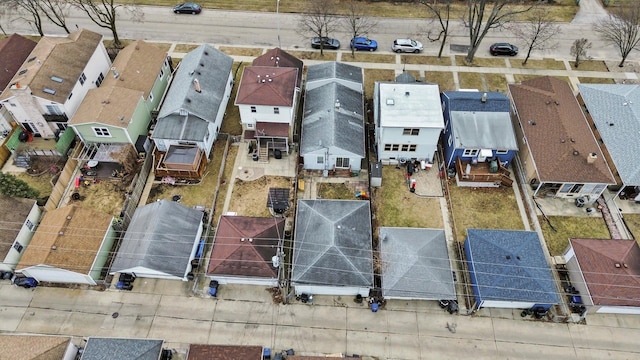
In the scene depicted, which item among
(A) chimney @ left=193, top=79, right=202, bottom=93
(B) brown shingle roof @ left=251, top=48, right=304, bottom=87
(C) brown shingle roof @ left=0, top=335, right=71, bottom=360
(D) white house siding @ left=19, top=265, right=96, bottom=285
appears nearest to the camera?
(C) brown shingle roof @ left=0, top=335, right=71, bottom=360

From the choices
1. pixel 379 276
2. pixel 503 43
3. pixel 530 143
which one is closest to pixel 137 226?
pixel 379 276

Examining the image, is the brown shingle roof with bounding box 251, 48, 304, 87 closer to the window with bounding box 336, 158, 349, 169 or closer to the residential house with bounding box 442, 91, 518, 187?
the window with bounding box 336, 158, 349, 169

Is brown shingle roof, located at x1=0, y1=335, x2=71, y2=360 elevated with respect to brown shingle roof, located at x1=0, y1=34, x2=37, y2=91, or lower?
lower

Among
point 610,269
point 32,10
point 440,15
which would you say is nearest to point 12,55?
point 32,10

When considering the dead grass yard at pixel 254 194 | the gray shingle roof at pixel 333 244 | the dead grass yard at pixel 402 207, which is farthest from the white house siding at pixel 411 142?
the dead grass yard at pixel 254 194

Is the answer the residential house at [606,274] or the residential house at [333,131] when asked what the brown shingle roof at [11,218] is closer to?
the residential house at [333,131]

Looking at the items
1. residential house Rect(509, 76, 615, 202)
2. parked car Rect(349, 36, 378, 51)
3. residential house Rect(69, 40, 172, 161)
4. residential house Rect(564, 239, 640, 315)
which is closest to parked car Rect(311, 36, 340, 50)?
parked car Rect(349, 36, 378, 51)

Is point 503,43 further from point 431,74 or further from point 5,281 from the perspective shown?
point 5,281
